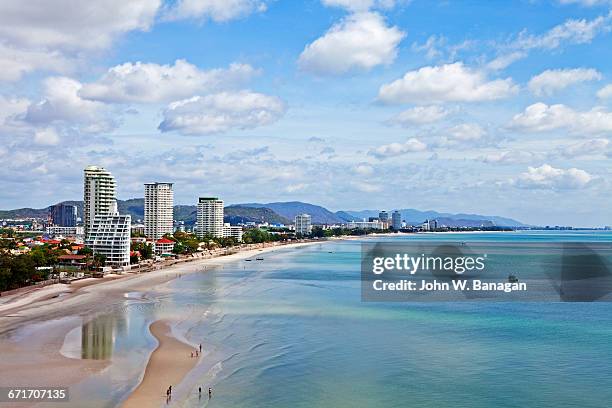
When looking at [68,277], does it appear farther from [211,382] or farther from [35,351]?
[211,382]

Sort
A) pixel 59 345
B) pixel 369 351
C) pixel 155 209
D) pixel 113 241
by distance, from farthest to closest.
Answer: pixel 155 209
pixel 113 241
pixel 59 345
pixel 369 351

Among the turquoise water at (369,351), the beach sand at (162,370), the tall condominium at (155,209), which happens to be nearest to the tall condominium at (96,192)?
the tall condominium at (155,209)

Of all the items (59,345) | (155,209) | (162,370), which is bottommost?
(162,370)

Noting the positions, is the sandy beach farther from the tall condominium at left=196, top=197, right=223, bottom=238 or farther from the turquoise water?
the tall condominium at left=196, top=197, right=223, bottom=238

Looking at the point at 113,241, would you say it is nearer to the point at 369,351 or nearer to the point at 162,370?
the point at 162,370

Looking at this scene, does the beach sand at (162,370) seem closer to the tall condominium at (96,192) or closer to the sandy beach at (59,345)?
the sandy beach at (59,345)

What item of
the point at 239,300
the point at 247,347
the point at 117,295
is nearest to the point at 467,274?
the point at 239,300

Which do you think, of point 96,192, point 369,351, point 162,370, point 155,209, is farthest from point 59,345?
point 155,209
